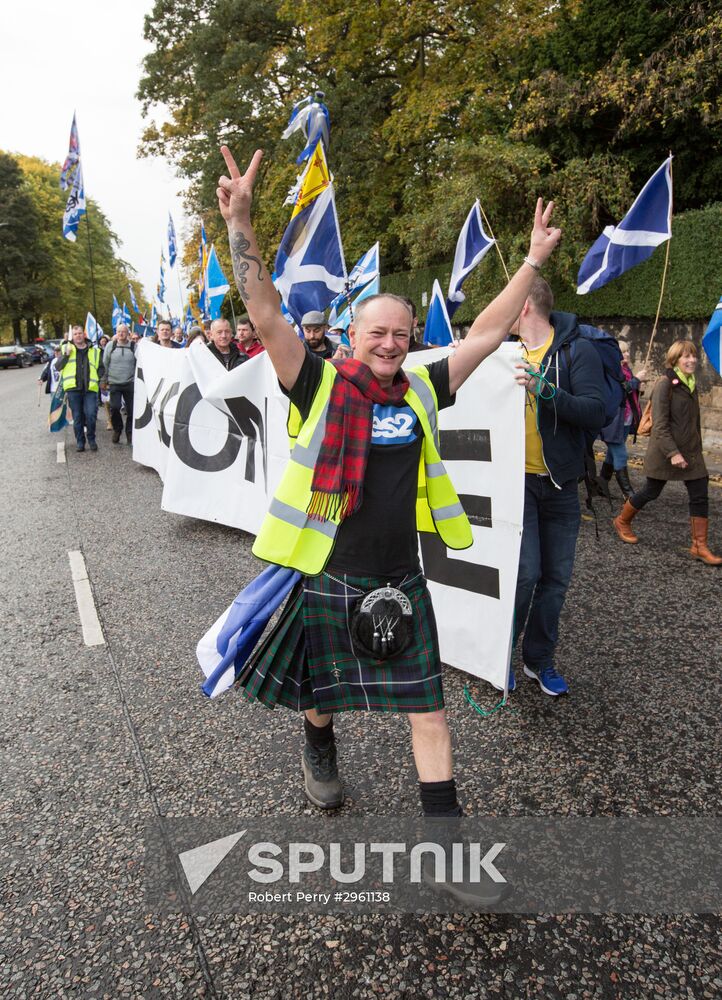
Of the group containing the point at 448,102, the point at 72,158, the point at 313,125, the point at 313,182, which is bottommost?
the point at 313,182

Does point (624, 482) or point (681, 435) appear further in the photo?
point (624, 482)

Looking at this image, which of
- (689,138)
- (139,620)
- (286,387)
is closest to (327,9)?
(689,138)

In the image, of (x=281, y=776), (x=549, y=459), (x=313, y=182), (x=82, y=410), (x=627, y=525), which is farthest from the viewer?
(x=82, y=410)

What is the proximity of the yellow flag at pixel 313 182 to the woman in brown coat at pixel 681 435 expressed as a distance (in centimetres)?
307

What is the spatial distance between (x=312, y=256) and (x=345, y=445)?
424cm

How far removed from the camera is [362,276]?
805cm

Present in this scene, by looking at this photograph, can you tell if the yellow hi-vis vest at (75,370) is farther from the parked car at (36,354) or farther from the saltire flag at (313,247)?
the parked car at (36,354)

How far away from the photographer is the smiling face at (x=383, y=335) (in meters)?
2.21

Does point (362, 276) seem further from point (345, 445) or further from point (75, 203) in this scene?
point (75, 203)

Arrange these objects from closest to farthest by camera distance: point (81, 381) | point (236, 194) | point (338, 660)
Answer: point (236, 194) < point (338, 660) < point (81, 381)

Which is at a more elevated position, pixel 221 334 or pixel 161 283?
pixel 161 283

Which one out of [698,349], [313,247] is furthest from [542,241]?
[698,349]

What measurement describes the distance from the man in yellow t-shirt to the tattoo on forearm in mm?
1439

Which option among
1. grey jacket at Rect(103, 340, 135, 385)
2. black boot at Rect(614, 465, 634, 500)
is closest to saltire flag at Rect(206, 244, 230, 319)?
grey jacket at Rect(103, 340, 135, 385)
